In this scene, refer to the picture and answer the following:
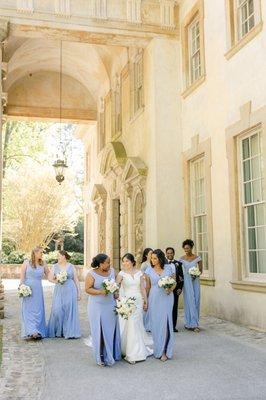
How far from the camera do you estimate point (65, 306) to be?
977cm

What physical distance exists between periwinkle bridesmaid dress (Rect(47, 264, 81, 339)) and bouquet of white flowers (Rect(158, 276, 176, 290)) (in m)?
2.78

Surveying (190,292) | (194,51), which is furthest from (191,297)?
(194,51)

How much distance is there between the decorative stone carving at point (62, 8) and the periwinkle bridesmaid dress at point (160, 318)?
8.57 metres

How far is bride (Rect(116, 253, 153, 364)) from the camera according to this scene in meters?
7.25

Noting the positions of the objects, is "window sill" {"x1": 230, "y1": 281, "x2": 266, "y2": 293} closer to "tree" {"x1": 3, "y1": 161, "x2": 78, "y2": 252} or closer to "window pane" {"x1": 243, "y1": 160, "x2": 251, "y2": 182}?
"window pane" {"x1": 243, "y1": 160, "x2": 251, "y2": 182}

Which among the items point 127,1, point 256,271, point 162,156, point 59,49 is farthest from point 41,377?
point 59,49

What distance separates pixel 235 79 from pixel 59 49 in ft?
36.8

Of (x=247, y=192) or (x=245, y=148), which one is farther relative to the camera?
(x=245, y=148)

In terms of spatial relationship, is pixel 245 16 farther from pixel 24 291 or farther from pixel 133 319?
pixel 24 291

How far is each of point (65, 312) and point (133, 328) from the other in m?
2.69

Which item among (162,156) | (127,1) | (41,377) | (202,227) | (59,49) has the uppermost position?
(59,49)

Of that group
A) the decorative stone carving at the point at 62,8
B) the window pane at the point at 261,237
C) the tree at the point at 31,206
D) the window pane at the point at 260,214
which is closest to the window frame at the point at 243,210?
the window pane at the point at 260,214

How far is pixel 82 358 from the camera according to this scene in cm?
753

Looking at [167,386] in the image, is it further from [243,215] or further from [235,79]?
[235,79]
